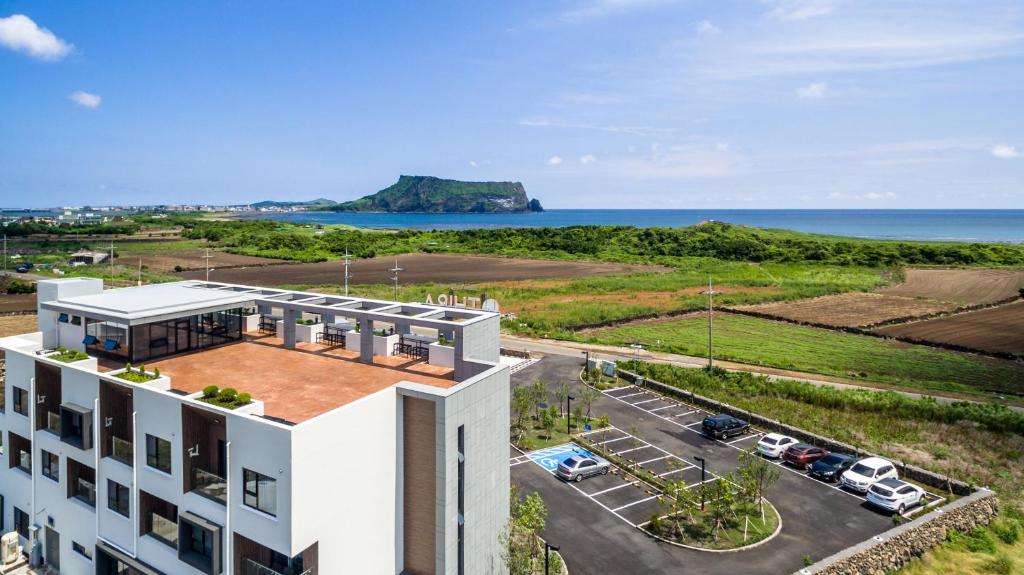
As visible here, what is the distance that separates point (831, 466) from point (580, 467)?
1514cm

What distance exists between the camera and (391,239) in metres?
184

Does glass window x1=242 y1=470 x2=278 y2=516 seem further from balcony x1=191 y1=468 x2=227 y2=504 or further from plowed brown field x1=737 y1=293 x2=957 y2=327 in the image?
plowed brown field x1=737 y1=293 x2=957 y2=327

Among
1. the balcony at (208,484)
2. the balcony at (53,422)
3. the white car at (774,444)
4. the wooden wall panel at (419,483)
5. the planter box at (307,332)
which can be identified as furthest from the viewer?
the white car at (774,444)

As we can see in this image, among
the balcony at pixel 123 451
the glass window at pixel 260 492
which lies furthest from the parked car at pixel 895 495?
the balcony at pixel 123 451

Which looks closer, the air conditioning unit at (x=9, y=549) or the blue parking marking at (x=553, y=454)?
the air conditioning unit at (x=9, y=549)

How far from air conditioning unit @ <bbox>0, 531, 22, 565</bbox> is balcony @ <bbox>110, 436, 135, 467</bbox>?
8659mm

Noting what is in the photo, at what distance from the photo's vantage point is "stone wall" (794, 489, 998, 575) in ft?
81.7

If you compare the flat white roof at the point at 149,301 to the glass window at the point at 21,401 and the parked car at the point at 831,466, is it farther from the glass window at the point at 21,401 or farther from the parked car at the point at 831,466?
the parked car at the point at 831,466

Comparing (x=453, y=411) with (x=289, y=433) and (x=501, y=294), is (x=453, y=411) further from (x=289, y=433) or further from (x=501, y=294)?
(x=501, y=294)

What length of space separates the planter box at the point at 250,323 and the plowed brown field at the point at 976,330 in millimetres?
74419

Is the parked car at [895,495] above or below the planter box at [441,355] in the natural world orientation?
below

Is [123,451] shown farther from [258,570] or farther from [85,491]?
[258,570]

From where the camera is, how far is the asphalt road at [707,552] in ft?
83.7

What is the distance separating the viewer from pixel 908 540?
1071 inches
